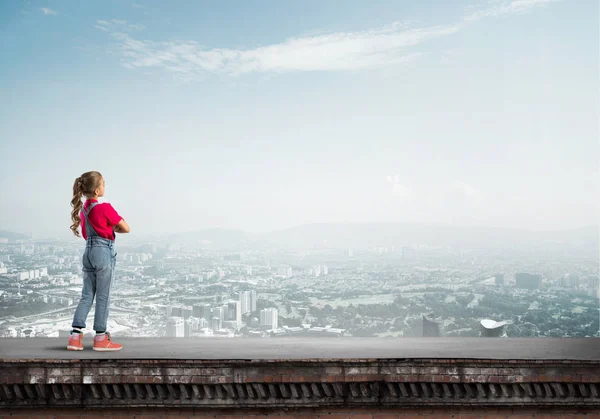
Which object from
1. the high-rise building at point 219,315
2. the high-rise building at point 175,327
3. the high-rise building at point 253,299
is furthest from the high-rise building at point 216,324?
the high-rise building at point 253,299

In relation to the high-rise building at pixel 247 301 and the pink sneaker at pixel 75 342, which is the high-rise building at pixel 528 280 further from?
the pink sneaker at pixel 75 342

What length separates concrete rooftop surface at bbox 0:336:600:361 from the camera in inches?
183

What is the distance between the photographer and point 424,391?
169 inches

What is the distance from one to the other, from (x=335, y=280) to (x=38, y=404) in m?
11.9

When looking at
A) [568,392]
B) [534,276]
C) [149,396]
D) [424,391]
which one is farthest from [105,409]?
[534,276]

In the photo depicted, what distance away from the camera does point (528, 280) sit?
15.1 metres

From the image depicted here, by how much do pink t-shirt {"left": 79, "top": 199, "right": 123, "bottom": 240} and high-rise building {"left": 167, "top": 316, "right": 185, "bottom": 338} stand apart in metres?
3.55

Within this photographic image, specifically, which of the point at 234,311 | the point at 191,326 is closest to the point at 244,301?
the point at 234,311

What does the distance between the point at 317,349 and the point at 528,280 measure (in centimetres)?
1107

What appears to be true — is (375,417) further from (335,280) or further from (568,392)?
(335,280)

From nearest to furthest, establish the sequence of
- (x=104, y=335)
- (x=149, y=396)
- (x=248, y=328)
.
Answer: (x=149, y=396)
(x=104, y=335)
(x=248, y=328)

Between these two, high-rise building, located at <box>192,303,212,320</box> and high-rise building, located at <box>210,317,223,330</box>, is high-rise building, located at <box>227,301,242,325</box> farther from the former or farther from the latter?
high-rise building, located at <box>192,303,212,320</box>

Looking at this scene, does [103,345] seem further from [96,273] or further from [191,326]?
[191,326]

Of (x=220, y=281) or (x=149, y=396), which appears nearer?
(x=149, y=396)
